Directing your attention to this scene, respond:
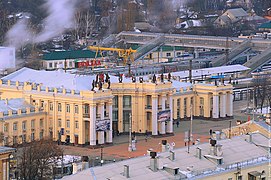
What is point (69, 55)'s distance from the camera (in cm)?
5584

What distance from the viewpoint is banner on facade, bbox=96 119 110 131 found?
31.6 m

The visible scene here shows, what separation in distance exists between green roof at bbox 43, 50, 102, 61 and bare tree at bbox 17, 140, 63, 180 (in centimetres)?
2909

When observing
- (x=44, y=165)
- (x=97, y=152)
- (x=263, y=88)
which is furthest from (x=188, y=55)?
(x=44, y=165)

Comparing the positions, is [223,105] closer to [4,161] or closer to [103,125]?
[103,125]

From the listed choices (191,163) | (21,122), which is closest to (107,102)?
(21,122)

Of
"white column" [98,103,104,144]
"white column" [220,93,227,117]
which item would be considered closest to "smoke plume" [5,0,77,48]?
"white column" [220,93,227,117]

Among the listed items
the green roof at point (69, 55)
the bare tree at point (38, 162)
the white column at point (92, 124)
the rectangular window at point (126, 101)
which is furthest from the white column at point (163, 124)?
the green roof at point (69, 55)

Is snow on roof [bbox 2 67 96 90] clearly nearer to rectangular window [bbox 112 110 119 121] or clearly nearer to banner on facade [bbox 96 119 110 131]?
rectangular window [bbox 112 110 119 121]

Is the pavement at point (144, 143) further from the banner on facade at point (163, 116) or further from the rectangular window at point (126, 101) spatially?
the rectangular window at point (126, 101)

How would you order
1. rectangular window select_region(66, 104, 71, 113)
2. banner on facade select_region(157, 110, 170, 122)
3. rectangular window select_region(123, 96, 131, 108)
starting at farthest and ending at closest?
rectangular window select_region(123, 96, 131, 108) → banner on facade select_region(157, 110, 170, 122) → rectangular window select_region(66, 104, 71, 113)

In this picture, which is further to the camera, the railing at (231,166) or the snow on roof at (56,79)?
the snow on roof at (56,79)

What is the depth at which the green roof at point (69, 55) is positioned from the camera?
55.0 metres

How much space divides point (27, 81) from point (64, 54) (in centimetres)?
A: 2032

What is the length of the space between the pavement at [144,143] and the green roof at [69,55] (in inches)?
747
